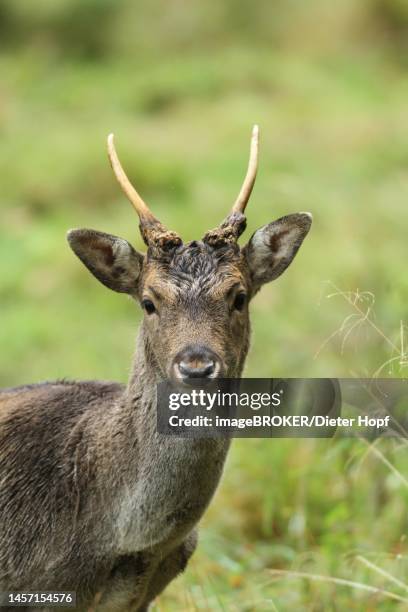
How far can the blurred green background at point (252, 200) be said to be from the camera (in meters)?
6.40

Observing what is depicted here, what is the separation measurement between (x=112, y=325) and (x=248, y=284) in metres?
5.47

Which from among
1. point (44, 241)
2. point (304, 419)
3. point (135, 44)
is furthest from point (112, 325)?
point (135, 44)

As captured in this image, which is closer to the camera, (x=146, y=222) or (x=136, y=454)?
(x=136, y=454)

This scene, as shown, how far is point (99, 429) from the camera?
5066mm

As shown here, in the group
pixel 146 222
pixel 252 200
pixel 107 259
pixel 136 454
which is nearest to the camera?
pixel 136 454

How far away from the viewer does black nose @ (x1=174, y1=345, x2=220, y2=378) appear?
14.5 feet

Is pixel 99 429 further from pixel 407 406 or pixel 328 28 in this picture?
pixel 328 28

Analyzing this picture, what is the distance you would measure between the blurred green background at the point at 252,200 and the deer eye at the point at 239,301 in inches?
11.6

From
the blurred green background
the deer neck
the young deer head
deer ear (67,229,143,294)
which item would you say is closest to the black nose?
the young deer head

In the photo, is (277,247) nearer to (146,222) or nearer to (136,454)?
(146,222)

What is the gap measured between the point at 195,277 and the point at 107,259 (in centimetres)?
47

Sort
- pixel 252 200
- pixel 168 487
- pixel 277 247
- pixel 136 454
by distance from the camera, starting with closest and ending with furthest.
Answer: pixel 168 487 → pixel 136 454 → pixel 277 247 → pixel 252 200

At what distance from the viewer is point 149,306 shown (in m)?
4.89

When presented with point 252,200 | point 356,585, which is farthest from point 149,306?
point 252,200
